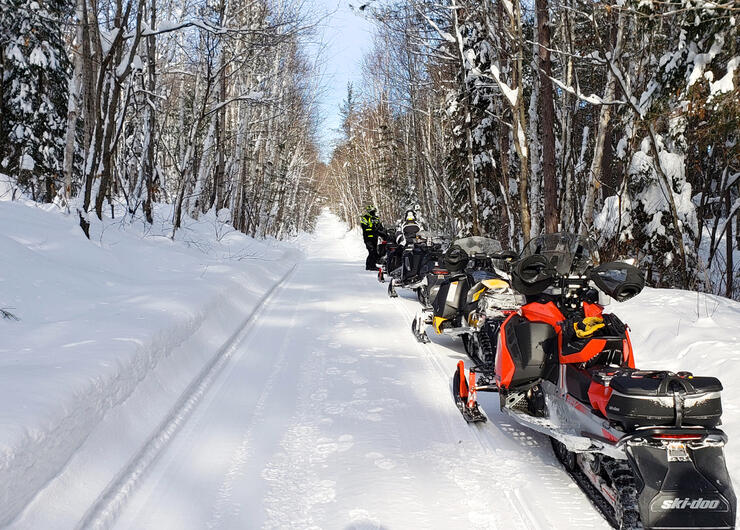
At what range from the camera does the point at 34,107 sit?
17281mm

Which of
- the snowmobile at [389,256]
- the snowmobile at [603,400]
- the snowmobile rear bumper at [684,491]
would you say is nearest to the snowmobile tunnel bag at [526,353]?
the snowmobile at [603,400]

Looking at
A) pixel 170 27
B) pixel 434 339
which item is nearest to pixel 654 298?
pixel 434 339

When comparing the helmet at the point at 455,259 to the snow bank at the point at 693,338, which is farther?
the helmet at the point at 455,259

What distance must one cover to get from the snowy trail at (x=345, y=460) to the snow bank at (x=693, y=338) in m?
1.30

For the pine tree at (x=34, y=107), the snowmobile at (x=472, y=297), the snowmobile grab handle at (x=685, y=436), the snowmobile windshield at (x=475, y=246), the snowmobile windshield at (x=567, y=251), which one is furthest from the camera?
the pine tree at (x=34, y=107)

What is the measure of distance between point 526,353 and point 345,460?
1.43 meters

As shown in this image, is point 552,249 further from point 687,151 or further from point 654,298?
point 687,151

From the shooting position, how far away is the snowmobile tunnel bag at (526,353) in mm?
3859

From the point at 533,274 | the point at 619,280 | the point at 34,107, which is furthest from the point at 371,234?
the point at 619,280

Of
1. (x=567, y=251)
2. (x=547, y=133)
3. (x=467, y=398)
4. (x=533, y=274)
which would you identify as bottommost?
(x=467, y=398)

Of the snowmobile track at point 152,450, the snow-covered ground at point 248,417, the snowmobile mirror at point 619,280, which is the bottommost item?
the snowmobile track at point 152,450

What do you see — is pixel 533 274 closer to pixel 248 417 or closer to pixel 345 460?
pixel 345 460

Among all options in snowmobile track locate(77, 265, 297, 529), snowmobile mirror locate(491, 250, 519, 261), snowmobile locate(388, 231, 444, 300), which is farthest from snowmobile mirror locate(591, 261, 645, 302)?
snowmobile locate(388, 231, 444, 300)

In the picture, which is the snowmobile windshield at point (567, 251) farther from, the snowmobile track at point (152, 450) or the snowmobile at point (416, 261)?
the snowmobile at point (416, 261)
